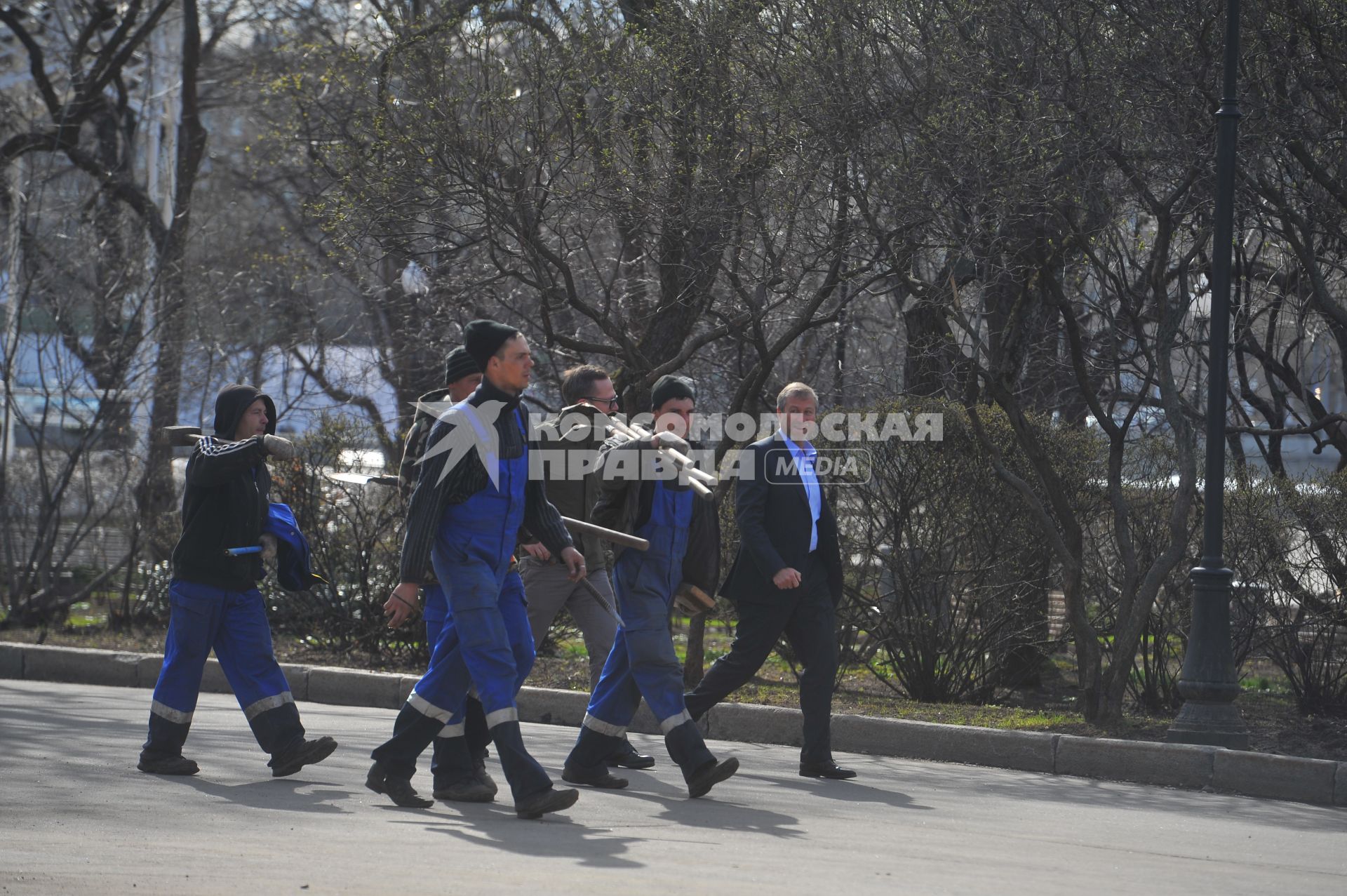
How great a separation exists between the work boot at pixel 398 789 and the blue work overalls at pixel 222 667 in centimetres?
84

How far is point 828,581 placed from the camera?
25.6 feet

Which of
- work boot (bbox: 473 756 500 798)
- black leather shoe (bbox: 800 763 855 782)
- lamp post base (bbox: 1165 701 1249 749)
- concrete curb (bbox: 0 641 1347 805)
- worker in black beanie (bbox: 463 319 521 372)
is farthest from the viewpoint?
lamp post base (bbox: 1165 701 1249 749)

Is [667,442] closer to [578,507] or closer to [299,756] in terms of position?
[578,507]

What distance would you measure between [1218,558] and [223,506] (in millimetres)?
5291

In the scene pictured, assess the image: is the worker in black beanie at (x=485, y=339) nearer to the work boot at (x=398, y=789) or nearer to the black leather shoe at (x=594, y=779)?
the work boot at (x=398, y=789)

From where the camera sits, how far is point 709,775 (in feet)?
22.1

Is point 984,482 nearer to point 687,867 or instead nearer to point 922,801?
point 922,801

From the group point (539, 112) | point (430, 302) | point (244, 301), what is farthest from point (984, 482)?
point (244, 301)

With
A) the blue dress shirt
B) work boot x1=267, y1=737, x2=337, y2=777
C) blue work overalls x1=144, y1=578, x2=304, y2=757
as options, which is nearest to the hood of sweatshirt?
blue work overalls x1=144, y1=578, x2=304, y2=757

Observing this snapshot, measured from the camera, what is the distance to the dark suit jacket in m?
7.66

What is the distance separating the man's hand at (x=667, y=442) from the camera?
22.8ft

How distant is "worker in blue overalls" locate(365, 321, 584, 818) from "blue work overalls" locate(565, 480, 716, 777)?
0.63 metres

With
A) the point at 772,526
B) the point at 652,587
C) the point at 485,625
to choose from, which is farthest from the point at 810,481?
the point at 485,625
